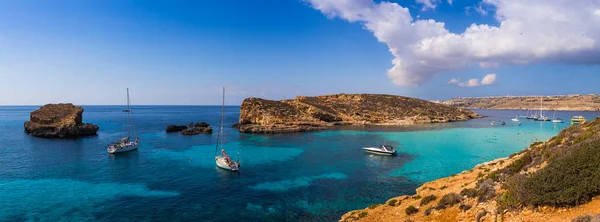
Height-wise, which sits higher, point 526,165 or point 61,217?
point 526,165

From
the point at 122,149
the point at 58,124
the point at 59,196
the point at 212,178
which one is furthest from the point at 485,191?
the point at 58,124

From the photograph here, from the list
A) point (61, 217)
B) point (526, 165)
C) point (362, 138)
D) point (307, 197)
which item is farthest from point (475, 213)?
point (362, 138)

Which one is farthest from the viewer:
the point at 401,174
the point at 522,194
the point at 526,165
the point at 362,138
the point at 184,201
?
the point at 362,138

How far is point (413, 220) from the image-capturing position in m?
15.5

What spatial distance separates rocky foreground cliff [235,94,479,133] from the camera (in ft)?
264

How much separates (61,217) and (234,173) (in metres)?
16.3

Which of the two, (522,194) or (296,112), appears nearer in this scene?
(522,194)

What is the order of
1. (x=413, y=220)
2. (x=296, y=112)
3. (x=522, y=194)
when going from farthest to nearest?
(x=296, y=112) < (x=413, y=220) < (x=522, y=194)

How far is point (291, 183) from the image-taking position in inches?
1198

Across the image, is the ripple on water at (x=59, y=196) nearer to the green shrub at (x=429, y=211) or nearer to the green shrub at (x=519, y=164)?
the green shrub at (x=429, y=211)

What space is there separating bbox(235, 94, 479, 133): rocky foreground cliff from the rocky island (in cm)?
3646

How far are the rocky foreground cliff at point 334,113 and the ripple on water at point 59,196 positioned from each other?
44390 mm

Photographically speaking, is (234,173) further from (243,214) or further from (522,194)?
(522,194)

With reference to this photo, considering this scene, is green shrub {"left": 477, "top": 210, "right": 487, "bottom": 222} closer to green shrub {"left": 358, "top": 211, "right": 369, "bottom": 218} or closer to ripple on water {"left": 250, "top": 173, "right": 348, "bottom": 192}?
green shrub {"left": 358, "top": 211, "right": 369, "bottom": 218}
